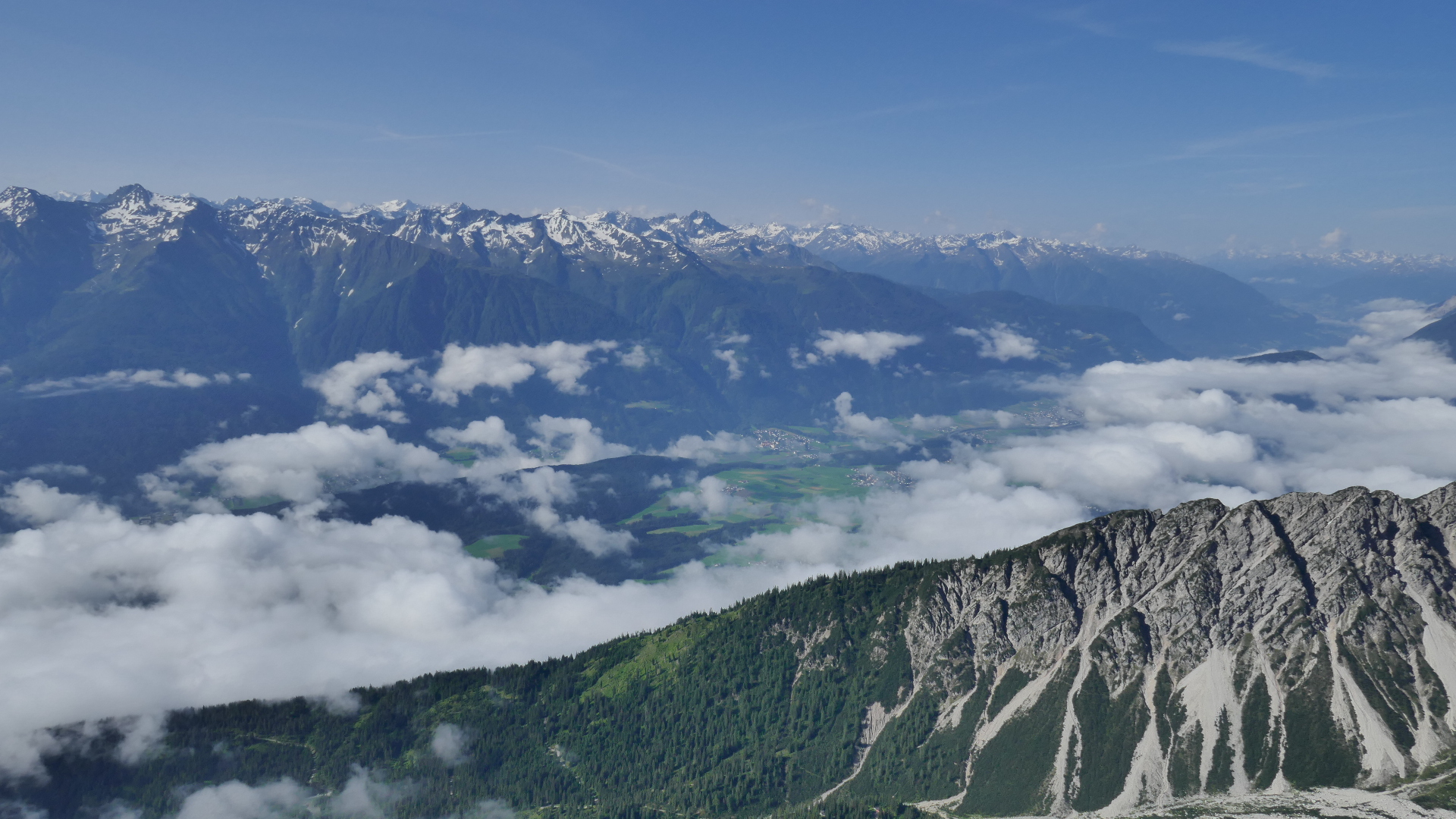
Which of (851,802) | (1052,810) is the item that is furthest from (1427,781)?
(851,802)

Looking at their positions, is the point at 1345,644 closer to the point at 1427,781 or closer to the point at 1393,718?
the point at 1393,718

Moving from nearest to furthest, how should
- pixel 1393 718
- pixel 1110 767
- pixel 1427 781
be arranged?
pixel 1427 781 < pixel 1393 718 < pixel 1110 767

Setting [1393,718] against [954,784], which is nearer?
[1393,718]

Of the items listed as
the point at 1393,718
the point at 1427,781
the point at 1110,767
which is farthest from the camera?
the point at 1110,767

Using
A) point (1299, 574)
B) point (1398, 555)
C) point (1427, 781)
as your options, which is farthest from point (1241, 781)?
point (1398, 555)

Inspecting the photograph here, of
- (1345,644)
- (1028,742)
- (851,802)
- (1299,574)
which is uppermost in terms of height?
(1299,574)

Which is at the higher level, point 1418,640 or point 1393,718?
point 1418,640

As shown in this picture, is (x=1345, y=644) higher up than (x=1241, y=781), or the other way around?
(x=1345, y=644)

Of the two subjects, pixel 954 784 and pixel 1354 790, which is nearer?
pixel 1354 790

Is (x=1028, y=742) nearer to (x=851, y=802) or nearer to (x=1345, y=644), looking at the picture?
(x=851, y=802)
